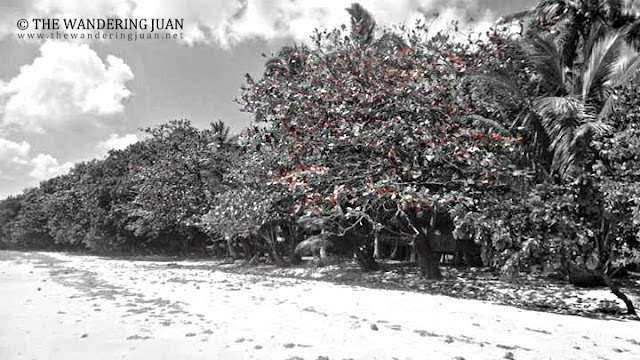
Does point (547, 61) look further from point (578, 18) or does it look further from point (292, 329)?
point (292, 329)

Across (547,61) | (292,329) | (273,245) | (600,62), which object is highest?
(547,61)

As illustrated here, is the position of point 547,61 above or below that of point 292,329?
above

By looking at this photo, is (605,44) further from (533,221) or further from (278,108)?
(278,108)

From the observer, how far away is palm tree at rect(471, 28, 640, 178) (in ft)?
29.1

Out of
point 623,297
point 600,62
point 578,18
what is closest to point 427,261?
point 623,297

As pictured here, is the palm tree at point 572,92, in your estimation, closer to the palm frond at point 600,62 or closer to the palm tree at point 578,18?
the palm frond at point 600,62

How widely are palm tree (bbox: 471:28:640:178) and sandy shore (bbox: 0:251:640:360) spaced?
3.30 m

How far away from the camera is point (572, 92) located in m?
10.8

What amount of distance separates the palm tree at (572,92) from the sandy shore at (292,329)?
330 cm

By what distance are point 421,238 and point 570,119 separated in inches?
229

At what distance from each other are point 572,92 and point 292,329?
8.78 m

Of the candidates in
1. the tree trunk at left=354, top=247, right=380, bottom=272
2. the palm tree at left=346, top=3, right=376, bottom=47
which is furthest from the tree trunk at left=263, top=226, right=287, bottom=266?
the palm tree at left=346, top=3, right=376, bottom=47

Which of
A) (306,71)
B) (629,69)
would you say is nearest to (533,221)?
(629,69)

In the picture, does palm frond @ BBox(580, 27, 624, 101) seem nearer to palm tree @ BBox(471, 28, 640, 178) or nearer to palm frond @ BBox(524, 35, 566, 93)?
palm tree @ BBox(471, 28, 640, 178)
